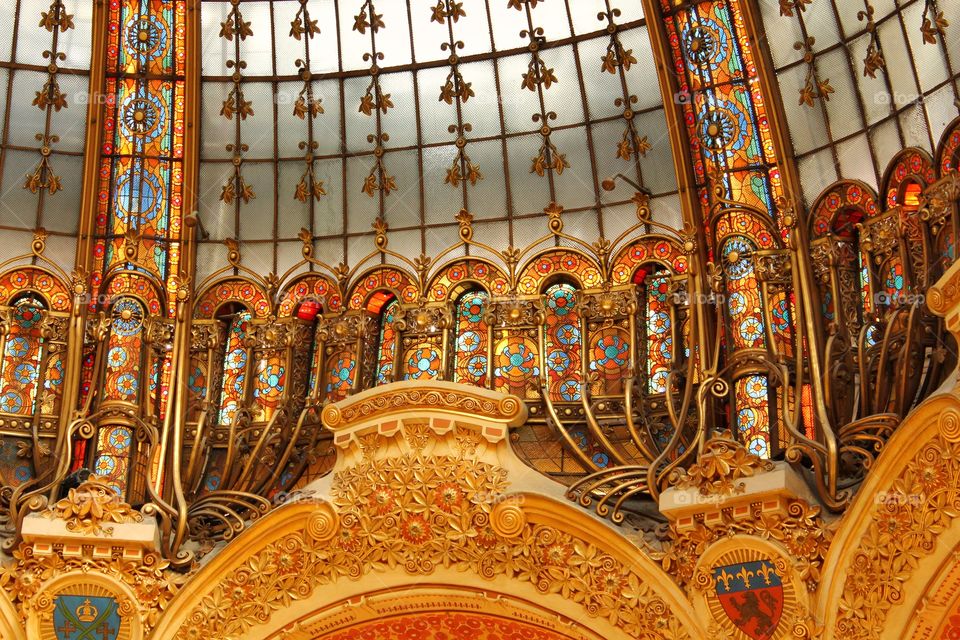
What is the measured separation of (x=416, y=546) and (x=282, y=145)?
20.1ft

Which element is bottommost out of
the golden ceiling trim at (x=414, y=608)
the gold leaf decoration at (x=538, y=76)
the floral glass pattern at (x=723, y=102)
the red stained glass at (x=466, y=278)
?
the golden ceiling trim at (x=414, y=608)

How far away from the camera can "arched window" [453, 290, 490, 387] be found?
1773 centimetres

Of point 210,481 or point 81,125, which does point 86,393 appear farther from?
point 81,125

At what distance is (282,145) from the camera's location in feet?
62.8

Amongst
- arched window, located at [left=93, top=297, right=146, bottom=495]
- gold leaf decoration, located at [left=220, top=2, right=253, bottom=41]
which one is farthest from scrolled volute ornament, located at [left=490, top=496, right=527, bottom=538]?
gold leaf decoration, located at [left=220, top=2, right=253, bottom=41]

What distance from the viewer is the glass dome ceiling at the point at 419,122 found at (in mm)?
18234

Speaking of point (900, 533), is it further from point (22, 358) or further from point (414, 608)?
point (22, 358)

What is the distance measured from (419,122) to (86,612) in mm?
7403

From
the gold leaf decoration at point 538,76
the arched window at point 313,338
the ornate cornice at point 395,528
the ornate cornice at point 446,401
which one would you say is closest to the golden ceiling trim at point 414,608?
the ornate cornice at point 395,528

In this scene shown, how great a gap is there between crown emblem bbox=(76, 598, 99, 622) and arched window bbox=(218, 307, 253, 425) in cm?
297

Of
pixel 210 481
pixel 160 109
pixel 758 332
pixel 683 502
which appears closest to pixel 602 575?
pixel 683 502

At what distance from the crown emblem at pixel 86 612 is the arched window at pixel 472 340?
4.98 metres

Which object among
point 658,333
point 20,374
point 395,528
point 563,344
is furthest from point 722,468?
point 20,374

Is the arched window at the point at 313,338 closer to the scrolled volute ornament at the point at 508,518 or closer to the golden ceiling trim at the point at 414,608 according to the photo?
the golden ceiling trim at the point at 414,608
